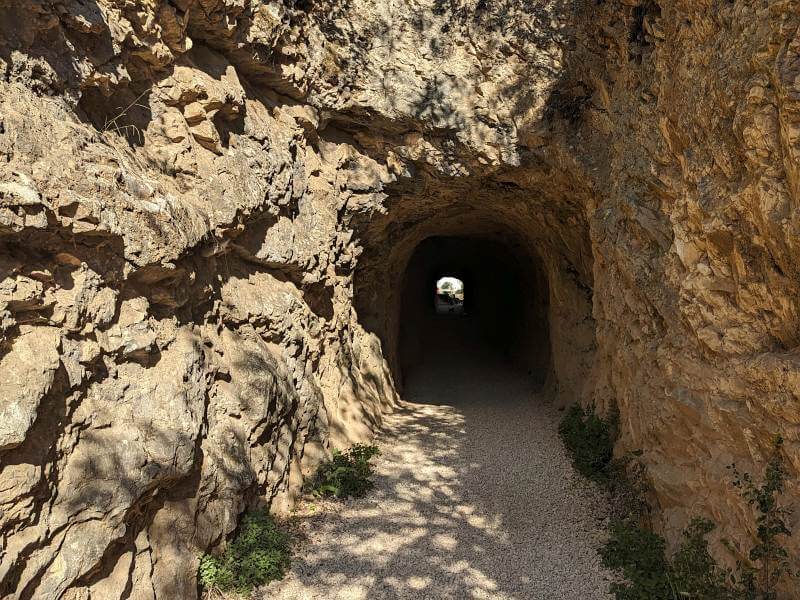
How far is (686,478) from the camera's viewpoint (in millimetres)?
5070

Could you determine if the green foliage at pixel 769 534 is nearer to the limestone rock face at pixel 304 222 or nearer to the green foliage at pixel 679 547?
the green foliage at pixel 679 547

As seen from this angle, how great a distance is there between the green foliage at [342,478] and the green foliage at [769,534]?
4.61 m

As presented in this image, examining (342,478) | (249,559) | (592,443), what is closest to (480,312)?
(592,443)

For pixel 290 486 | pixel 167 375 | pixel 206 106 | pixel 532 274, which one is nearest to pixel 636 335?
pixel 290 486

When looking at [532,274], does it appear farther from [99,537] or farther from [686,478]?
[99,537]

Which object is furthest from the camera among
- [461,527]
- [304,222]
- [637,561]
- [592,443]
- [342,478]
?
[304,222]

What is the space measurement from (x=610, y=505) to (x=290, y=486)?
4209 millimetres

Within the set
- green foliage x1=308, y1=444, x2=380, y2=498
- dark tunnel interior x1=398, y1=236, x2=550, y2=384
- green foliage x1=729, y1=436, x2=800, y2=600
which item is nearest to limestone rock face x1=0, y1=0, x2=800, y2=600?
green foliage x1=729, y1=436, x2=800, y2=600

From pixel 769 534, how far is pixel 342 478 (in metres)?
5.00

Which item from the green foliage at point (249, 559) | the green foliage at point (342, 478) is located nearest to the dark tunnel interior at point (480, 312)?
the green foliage at point (342, 478)

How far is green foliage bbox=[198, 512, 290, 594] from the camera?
4895 millimetres

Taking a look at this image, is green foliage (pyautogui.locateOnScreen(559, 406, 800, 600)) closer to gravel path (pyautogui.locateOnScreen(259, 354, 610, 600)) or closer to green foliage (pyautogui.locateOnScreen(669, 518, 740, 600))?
Result: green foliage (pyautogui.locateOnScreen(669, 518, 740, 600))

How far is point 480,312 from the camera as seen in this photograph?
21.8 meters

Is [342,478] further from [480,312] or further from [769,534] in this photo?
[480,312]
